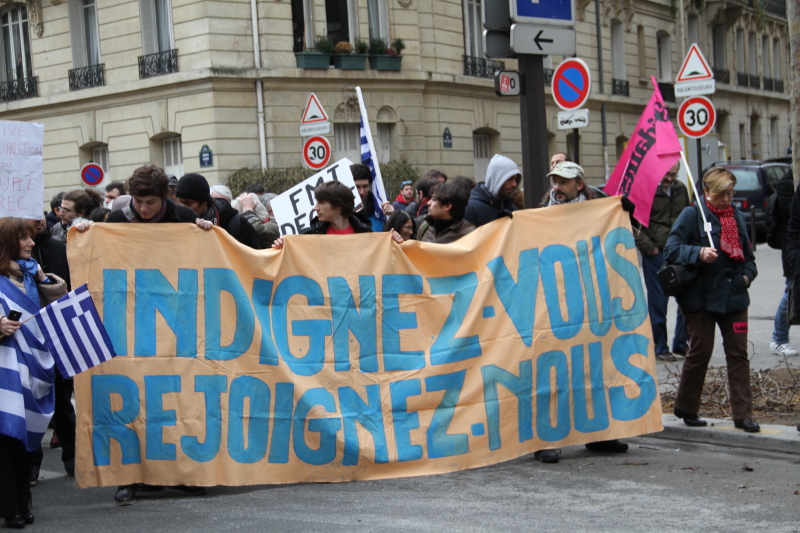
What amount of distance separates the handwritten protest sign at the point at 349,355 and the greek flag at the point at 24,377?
1.18 ft

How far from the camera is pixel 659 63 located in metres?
37.7

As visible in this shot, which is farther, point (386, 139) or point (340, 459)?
point (386, 139)

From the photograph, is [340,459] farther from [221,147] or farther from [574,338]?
[221,147]

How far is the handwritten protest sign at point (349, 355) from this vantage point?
18.9ft

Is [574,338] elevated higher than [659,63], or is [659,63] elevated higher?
[659,63]

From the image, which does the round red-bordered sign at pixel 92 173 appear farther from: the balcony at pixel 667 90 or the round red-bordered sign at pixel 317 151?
the balcony at pixel 667 90

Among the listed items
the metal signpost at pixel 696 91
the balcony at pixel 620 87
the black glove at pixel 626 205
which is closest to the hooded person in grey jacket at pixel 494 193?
the black glove at pixel 626 205

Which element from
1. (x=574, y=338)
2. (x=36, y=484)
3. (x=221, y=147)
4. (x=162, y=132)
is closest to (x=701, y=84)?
(x=574, y=338)

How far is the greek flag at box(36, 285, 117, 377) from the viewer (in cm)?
529

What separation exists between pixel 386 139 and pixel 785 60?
29.7 meters

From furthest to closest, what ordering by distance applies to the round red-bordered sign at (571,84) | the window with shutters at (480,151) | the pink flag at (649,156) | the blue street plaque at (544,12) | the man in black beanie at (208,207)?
1. the window with shutters at (480,151)
2. the round red-bordered sign at (571,84)
3. the blue street plaque at (544,12)
4. the pink flag at (649,156)
5. the man in black beanie at (208,207)

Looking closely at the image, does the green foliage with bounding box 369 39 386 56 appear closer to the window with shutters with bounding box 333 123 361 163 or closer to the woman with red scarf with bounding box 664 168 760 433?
the window with shutters with bounding box 333 123 361 163

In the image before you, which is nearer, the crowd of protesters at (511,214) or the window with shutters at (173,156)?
the crowd of protesters at (511,214)

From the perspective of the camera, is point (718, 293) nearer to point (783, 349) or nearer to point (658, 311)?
point (658, 311)
